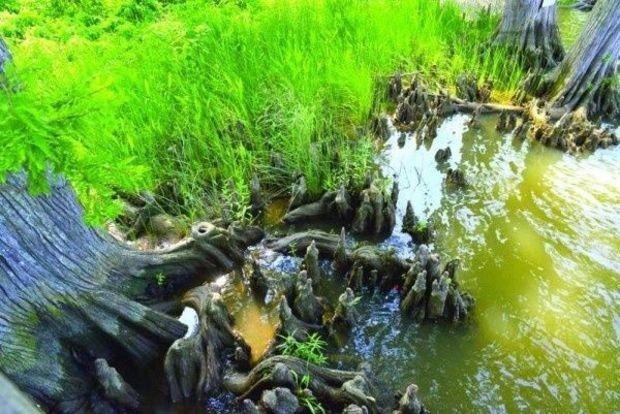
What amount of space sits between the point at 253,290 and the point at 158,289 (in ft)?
2.44

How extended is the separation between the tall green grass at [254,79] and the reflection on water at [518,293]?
1.06 meters

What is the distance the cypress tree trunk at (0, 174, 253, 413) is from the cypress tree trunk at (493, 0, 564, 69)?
6637mm

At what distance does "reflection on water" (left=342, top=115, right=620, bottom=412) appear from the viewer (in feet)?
10.0

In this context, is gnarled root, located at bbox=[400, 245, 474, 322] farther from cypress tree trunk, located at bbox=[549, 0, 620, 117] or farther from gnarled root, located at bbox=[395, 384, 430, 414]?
cypress tree trunk, located at bbox=[549, 0, 620, 117]

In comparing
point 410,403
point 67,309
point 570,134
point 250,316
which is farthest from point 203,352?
point 570,134

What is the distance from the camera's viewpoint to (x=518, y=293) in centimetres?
371

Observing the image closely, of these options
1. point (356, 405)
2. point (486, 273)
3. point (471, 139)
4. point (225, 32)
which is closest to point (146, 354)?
point (356, 405)

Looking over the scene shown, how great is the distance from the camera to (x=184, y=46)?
5332 mm

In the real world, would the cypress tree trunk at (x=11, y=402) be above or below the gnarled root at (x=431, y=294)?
above

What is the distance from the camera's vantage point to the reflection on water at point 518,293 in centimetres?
306

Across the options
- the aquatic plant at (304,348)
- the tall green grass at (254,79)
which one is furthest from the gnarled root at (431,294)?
the tall green grass at (254,79)

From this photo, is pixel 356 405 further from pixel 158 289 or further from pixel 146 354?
pixel 158 289

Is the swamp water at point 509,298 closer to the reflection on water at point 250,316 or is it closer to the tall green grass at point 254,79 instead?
the reflection on water at point 250,316

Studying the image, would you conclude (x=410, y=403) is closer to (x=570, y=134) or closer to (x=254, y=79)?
(x=254, y=79)
